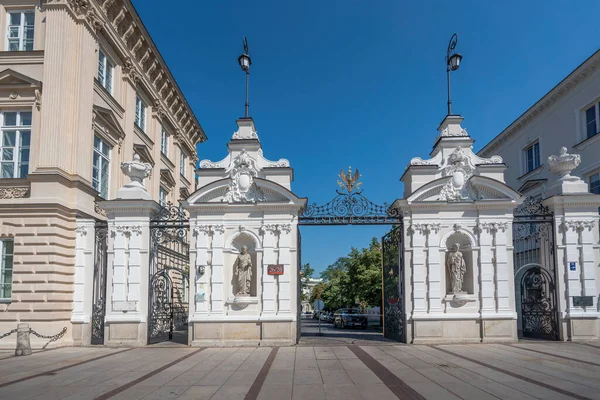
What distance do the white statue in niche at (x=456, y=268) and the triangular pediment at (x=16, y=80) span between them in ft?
49.9

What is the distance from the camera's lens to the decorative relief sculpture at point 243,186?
17672 millimetres

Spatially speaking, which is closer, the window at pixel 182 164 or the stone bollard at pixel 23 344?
the stone bollard at pixel 23 344

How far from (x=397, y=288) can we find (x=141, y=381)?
1023 cm

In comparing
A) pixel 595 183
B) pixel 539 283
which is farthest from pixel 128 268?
pixel 595 183

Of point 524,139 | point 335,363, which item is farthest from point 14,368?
point 524,139

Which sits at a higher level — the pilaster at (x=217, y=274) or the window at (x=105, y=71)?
the window at (x=105, y=71)

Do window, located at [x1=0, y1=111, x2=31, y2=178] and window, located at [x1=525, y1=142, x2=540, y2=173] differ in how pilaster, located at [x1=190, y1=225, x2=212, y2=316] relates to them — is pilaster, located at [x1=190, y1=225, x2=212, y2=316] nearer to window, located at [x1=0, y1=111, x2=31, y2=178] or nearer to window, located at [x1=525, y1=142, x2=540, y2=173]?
window, located at [x1=0, y1=111, x2=31, y2=178]

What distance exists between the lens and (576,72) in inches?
955

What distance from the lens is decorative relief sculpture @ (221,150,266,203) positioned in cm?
1767

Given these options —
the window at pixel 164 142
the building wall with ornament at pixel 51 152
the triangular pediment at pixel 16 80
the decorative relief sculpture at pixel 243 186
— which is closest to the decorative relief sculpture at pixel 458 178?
the decorative relief sculpture at pixel 243 186

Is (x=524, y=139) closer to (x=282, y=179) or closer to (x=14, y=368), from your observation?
(x=282, y=179)

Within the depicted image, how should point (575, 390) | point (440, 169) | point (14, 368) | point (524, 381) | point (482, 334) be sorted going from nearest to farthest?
1. point (575, 390)
2. point (524, 381)
3. point (14, 368)
4. point (482, 334)
5. point (440, 169)

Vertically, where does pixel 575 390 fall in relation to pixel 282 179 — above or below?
below

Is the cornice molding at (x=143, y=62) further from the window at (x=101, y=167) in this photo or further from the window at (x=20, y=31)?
the window at (x=101, y=167)
